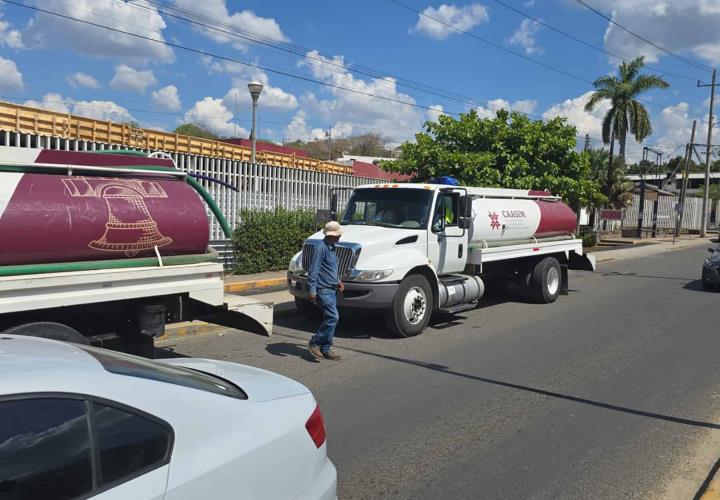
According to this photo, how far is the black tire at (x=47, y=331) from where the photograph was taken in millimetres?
4965

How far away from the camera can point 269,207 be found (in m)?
17.1

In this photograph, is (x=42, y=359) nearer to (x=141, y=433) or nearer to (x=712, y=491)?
(x=141, y=433)

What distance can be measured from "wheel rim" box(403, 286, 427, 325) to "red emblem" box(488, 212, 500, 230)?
281 cm

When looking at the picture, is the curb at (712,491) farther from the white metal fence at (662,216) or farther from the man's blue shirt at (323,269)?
the white metal fence at (662,216)

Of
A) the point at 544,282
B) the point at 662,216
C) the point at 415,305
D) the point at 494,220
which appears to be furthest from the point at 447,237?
the point at 662,216

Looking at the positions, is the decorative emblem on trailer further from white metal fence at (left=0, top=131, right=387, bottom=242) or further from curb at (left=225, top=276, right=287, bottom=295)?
white metal fence at (left=0, top=131, right=387, bottom=242)

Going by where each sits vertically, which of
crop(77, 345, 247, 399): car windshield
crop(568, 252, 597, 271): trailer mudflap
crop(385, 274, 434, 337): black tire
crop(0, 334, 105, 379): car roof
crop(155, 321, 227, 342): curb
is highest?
crop(0, 334, 105, 379): car roof

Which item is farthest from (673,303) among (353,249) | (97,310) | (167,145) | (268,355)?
(167,145)

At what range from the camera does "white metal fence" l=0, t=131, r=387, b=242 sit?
15461 millimetres

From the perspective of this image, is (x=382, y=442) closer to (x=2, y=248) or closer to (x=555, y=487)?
(x=555, y=487)

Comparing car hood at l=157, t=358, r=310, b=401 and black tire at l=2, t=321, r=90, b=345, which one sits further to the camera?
black tire at l=2, t=321, r=90, b=345

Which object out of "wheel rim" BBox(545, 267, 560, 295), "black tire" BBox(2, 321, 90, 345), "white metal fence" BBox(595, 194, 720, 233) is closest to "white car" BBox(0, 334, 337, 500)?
"black tire" BBox(2, 321, 90, 345)

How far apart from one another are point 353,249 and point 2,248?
4.74 m

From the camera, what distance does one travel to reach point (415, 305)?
9.04 m
